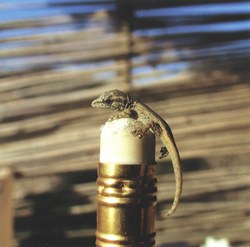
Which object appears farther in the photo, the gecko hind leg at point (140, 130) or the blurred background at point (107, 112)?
the blurred background at point (107, 112)

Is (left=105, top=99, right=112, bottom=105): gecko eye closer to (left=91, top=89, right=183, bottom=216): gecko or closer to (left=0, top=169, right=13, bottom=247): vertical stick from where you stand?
(left=91, top=89, right=183, bottom=216): gecko

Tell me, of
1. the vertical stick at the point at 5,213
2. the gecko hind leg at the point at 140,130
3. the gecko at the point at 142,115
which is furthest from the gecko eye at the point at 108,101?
the vertical stick at the point at 5,213

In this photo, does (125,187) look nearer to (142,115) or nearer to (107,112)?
(142,115)

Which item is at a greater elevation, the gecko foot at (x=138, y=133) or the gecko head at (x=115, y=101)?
the gecko head at (x=115, y=101)

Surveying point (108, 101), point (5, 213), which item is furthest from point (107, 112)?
point (108, 101)

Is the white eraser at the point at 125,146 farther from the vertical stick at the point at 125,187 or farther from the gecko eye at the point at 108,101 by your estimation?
the gecko eye at the point at 108,101

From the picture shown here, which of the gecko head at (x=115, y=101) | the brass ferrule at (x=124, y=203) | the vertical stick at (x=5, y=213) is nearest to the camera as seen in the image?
the brass ferrule at (x=124, y=203)

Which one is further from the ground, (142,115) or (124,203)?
(142,115)

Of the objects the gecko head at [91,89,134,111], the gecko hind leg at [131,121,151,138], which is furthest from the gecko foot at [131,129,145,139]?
the gecko head at [91,89,134,111]
